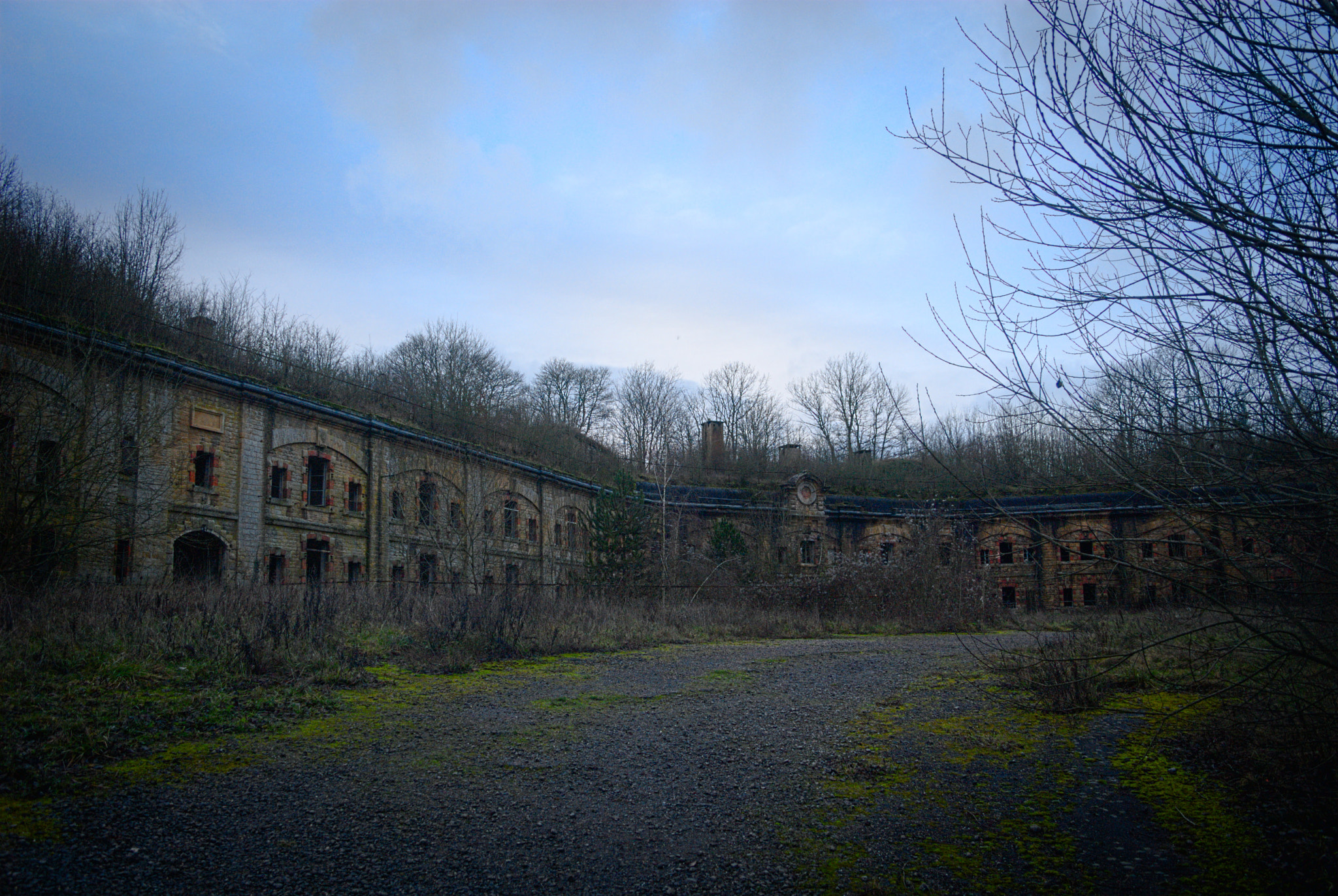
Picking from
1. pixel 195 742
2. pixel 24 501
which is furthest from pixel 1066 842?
pixel 24 501

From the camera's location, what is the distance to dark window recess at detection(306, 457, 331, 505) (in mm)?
21109

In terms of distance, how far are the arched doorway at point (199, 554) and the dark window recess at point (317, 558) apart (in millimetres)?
2459

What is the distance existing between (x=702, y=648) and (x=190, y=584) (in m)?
9.34

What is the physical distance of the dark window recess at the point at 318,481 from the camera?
21.1 meters

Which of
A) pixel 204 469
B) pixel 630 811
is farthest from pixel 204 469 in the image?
pixel 630 811

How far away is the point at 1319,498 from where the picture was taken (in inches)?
123

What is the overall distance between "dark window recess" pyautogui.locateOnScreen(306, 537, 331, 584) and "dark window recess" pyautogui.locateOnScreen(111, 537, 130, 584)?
4.70 metres

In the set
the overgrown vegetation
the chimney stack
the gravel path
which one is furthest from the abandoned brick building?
the chimney stack

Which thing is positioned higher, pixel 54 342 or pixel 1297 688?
pixel 54 342

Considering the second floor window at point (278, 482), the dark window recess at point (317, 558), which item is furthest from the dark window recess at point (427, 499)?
the second floor window at point (278, 482)

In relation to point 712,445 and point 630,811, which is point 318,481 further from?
point 712,445

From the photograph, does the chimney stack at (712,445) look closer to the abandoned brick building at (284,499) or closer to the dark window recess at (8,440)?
the abandoned brick building at (284,499)

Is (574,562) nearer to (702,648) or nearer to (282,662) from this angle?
(702,648)

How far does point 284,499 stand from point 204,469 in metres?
2.22
